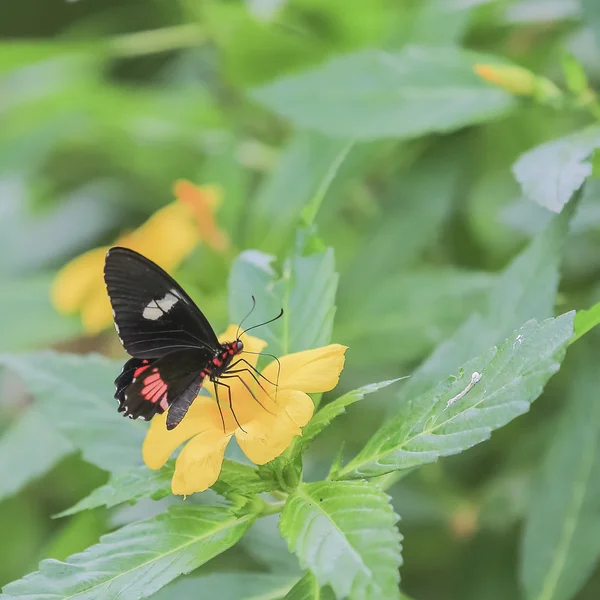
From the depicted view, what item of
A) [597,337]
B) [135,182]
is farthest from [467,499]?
[135,182]

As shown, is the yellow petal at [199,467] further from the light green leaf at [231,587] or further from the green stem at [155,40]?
the green stem at [155,40]

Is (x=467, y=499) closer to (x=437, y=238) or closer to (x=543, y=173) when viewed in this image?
(x=437, y=238)

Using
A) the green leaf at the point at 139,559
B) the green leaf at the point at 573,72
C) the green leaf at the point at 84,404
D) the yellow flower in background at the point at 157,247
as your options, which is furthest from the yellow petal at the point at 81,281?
the green leaf at the point at 573,72

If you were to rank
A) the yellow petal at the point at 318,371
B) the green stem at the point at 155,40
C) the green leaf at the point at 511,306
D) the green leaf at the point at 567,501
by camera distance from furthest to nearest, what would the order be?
the green stem at the point at 155,40 → the green leaf at the point at 567,501 → the green leaf at the point at 511,306 → the yellow petal at the point at 318,371

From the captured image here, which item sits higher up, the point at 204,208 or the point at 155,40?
the point at 155,40

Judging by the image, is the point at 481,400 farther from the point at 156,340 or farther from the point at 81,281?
the point at 81,281

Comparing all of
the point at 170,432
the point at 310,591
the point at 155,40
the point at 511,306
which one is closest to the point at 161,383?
the point at 170,432
